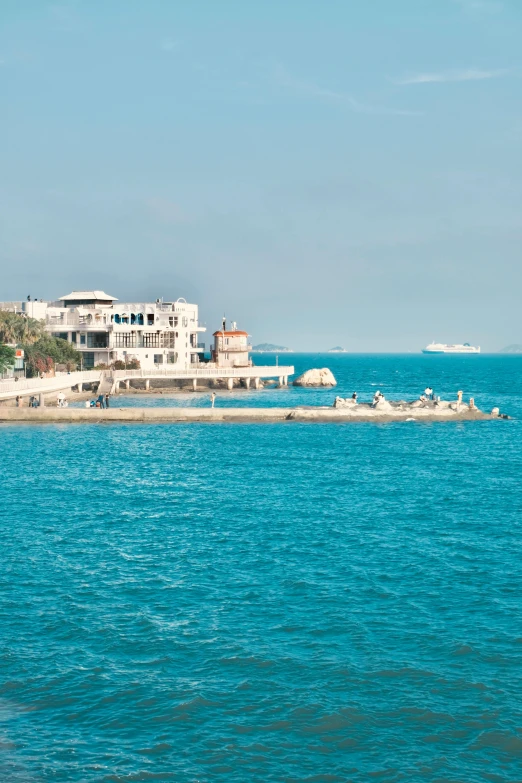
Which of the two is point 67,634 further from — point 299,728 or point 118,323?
point 118,323

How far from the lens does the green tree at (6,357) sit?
74125 mm

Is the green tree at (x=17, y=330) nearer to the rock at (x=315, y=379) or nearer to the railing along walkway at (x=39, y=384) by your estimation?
the railing along walkway at (x=39, y=384)

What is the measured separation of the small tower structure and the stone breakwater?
4503 cm


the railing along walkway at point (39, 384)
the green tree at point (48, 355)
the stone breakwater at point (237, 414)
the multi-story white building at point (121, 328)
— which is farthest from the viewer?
the multi-story white building at point (121, 328)

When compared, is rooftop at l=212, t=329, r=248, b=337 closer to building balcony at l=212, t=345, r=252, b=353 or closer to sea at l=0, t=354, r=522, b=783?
building balcony at l=212, t=345, r=252, b=353

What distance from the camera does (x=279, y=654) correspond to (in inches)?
789

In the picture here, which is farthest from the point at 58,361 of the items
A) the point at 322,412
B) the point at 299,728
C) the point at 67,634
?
the point at 299,728

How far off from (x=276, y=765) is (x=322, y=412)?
55630 mm

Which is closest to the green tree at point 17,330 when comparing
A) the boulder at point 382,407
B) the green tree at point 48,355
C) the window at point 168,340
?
the green tree at point 48,355

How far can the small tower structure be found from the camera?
384 ft

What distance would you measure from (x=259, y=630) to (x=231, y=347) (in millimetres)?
97001

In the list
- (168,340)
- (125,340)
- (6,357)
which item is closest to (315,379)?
(168,340)

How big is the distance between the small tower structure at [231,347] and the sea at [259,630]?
240 feet

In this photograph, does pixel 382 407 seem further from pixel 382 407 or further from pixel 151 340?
pixel 151 340
